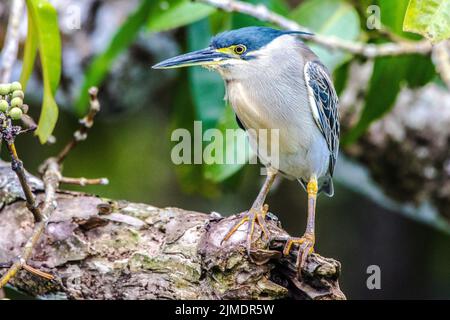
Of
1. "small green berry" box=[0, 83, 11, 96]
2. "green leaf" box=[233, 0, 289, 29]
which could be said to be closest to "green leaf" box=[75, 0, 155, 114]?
"green leaf" box=[233, 0, 289, 29]

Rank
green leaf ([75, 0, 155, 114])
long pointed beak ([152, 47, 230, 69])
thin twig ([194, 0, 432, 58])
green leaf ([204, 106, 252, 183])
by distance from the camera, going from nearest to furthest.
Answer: long pointed beak ([152, 47, 230, 69]) → thin twig ([194, 0, 432, 58]) → green leaf ([204, 106, 252, 183]) → green leaf ([75, 0, 155, 114])

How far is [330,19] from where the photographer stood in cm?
382

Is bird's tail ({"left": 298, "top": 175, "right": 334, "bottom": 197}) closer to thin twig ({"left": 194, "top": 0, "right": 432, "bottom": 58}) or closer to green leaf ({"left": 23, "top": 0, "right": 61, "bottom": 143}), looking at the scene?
thin twig ({"left": 194, "top": 0, "right": 432, "bottom": 58})

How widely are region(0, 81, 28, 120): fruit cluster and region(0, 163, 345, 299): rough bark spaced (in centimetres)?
61

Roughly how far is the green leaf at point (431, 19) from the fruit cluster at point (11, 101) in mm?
1206

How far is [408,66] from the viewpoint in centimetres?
377

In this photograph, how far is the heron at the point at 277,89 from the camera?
2.69 meters

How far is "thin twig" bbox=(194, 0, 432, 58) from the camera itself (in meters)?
3.25

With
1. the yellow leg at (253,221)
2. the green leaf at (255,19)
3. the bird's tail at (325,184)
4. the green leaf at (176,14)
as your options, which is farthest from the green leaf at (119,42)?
the yellow leg at (253,221)

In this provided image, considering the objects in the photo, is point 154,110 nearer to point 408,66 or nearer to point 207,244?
point 408,66

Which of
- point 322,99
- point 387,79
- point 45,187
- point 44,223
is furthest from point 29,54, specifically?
point 387,79

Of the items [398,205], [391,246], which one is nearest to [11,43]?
[398,205]

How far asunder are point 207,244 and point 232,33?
2.74ft

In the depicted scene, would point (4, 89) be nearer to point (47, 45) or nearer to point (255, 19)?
point (47, 45)
